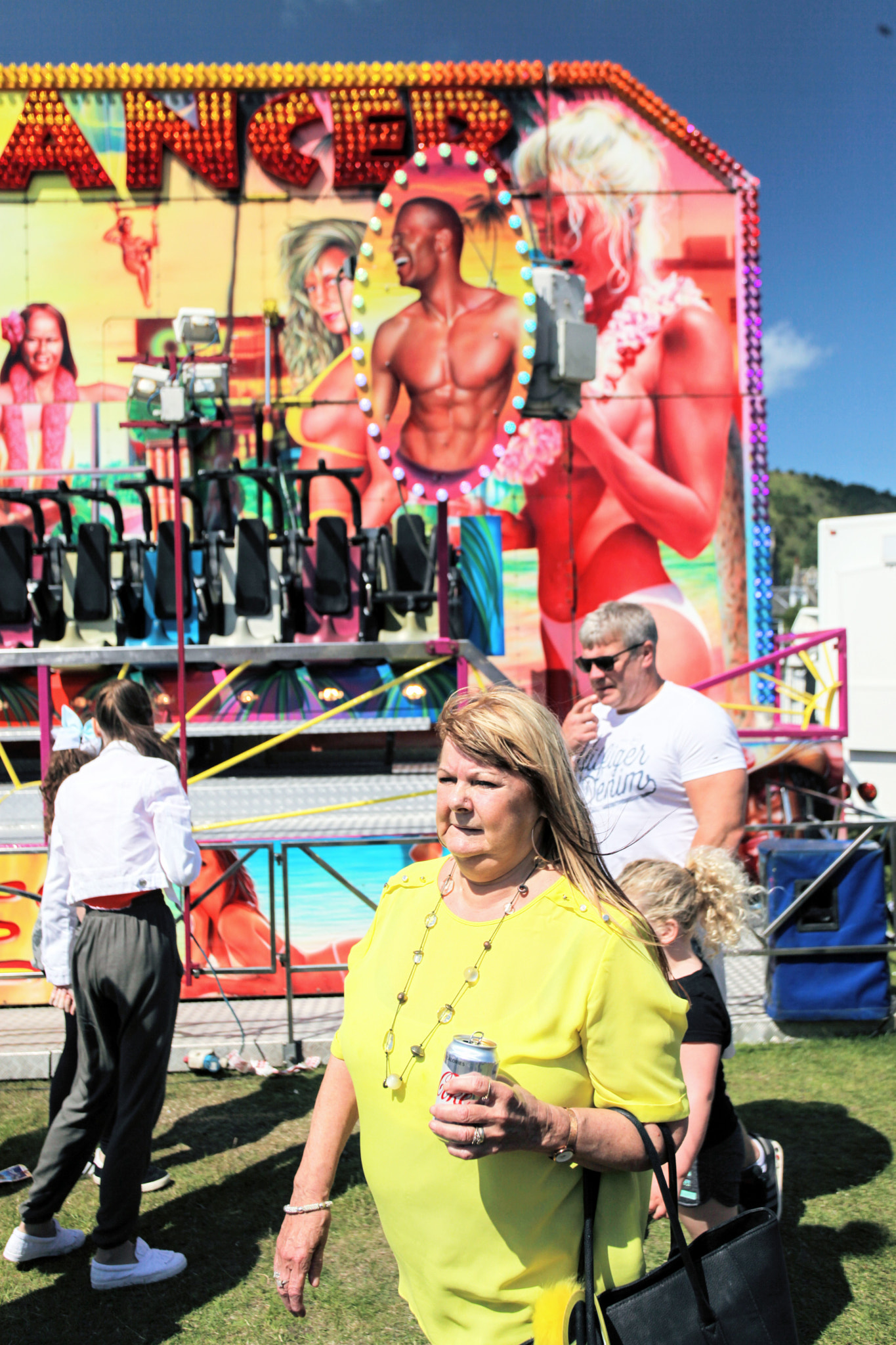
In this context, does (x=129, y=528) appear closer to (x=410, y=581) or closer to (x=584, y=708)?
(x=410, y=581)

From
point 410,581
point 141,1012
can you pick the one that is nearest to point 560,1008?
point 141,1012

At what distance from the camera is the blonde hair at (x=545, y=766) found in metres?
1.86

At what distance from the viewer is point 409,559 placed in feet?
29.5

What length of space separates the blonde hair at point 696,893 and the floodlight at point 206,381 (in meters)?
6.49

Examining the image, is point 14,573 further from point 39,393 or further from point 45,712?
point 45,712

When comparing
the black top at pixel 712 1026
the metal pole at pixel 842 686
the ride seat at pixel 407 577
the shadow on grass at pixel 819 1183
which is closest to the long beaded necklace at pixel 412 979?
the black top at pixel 712 1026

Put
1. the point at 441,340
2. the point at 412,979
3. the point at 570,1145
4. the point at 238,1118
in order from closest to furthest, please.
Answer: the point at 570,1145
the point at 412,979
the point at 238,1118
the point at 441,340

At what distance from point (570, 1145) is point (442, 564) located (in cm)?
703

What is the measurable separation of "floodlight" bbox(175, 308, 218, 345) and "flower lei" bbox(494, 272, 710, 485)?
3.51 metres

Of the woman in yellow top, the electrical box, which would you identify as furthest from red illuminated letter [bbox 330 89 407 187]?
the woman in yellow top

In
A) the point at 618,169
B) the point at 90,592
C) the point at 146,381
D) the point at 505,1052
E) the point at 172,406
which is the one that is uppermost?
the point at 618,169

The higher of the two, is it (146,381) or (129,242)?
(129,242)

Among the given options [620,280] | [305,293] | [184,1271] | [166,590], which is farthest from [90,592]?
[184,1271]

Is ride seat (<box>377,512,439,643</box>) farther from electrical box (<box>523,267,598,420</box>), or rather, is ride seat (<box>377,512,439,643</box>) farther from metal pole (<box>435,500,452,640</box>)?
electrical box (<box>523,267,598,420</box>)
